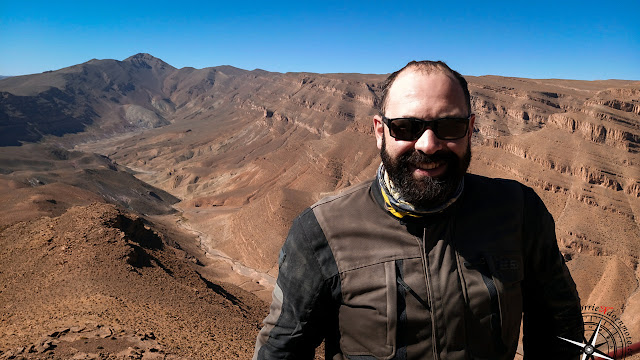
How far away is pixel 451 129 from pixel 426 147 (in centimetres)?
20

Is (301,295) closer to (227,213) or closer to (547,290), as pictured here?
(547,290)

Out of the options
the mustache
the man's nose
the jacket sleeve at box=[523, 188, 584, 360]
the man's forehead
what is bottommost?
the jacket sleeve at box=[523, 188, 584, 360]

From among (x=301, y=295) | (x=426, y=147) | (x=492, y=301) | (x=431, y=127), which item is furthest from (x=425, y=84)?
(x=301, y=295)

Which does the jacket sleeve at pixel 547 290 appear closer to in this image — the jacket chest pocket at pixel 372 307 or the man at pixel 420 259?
the man at pixel 420 259

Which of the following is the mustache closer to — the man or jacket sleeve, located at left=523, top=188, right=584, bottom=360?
the man

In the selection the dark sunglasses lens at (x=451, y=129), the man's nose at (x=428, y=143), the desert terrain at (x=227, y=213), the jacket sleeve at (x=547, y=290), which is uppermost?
the dark sunglasses lens at (x=451, y=129)

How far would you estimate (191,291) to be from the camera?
54.8ft

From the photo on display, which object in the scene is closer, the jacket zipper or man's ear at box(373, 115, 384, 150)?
the jacket zipper

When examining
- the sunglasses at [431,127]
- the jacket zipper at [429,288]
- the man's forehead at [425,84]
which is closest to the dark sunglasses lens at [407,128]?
the sunglasses at [431,127]

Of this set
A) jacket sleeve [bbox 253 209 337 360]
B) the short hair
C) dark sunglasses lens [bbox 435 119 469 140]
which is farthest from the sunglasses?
jacket sleeve [bbox 253 209 337 360]

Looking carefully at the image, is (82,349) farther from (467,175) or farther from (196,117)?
(196,117)

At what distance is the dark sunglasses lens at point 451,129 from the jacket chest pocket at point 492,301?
2.30 ft

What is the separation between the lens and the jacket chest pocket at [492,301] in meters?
2.16

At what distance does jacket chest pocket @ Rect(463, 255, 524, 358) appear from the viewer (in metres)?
2.16
